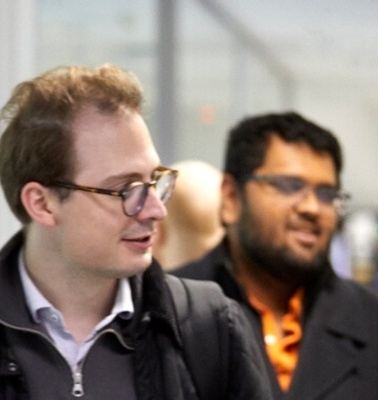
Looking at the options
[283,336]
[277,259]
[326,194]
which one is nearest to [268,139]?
[326,194]

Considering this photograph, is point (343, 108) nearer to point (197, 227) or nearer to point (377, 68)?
point (377, 68)

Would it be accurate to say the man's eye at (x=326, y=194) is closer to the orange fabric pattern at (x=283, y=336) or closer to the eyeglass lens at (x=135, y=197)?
the orange fabric pattern at (x=283, y=336)

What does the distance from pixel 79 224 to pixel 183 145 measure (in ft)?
12.3

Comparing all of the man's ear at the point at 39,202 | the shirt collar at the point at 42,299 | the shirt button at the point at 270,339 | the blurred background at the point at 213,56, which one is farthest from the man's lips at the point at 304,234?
the man's ear at the point at 39,202

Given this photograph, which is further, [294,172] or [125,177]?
[294,172]

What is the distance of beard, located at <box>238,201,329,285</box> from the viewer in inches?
108

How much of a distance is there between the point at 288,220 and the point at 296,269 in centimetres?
13

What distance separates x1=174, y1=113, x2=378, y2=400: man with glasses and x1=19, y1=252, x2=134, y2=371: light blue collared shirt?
29.9 inches

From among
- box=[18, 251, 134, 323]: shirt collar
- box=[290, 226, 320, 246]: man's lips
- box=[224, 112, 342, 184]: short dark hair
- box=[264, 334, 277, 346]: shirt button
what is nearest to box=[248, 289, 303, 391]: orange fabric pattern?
box=[264, 334, 277, 346]: shirt button

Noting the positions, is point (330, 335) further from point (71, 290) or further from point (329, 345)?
point (71, 290)

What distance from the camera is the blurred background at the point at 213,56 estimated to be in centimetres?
383

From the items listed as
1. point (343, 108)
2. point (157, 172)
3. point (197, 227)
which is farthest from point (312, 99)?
point (157, 172)

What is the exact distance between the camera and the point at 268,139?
9.58 feet

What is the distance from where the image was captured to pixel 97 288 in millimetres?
1984
